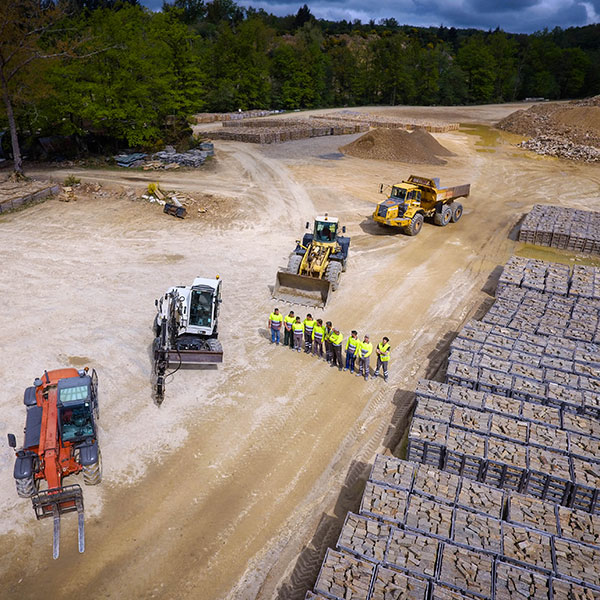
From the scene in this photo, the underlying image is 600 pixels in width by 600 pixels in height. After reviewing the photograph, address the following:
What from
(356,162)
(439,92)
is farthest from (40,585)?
(439,92)

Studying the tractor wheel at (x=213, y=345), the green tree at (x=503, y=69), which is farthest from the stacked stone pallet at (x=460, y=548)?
the green tree at (x=503, y=69)

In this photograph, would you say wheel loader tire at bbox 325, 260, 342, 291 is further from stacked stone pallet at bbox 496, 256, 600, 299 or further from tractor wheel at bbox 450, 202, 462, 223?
tractor wheel at bbox 450, 202, 462, 223

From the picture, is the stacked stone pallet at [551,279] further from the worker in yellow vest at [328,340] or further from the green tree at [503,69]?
the green tree at [503,69]

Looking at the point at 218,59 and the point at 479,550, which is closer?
the point at 479,550

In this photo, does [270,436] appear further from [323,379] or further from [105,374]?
[105,374]

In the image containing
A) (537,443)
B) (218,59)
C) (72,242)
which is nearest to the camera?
(537,443)

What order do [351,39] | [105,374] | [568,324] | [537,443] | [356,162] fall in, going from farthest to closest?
[351,39] < [356,162] < [568,324] < [105,374] < [537,443]

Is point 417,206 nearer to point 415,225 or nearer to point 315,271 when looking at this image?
point 415,225
